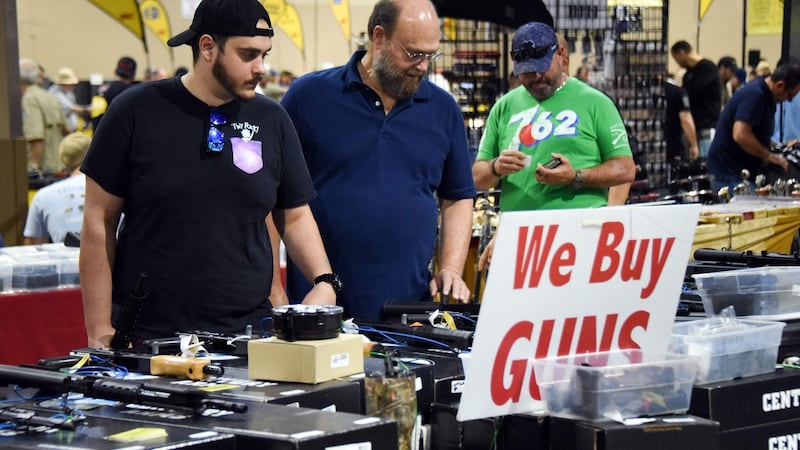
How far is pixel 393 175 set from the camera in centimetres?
427

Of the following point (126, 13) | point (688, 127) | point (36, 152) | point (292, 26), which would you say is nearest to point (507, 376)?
point (688, 127)

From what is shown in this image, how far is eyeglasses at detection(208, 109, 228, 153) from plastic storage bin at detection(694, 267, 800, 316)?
1335mm

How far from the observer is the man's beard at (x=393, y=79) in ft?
13.8

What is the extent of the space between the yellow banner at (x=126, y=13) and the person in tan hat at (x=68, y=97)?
12.0ft

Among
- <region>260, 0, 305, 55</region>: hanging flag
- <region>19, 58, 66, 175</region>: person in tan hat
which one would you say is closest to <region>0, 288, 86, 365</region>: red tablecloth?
<region>19, 58, 66, 175</region>: person in tan hat

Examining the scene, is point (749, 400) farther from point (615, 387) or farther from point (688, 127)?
point (688, 127)

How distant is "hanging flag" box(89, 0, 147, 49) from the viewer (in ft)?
43.7

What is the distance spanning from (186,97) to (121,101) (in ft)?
0.59

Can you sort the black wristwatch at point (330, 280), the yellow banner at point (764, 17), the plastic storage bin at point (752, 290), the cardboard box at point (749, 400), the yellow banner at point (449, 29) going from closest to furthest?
1. the cardboard box at point (749, 400)
2. the plastic storage bin at point (752, 290)
3. the black wristwatch at point (330, 280)
4. the yellow banner at point (449, 29)
5. the yellow banner at point (764, 17)

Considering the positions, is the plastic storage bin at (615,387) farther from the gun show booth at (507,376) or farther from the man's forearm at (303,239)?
the man's forearm at (303,239)

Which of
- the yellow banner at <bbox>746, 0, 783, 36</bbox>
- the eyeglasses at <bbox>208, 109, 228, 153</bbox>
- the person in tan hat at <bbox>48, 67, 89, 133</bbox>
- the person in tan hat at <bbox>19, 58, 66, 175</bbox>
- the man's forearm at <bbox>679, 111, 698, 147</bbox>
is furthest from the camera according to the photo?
the person in tan hat at <bbox>48, 67, 89, 133</bbox>

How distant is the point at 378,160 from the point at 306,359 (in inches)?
70.8

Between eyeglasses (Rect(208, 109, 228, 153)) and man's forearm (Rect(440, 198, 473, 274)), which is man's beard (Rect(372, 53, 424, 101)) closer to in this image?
man's forearm (Rect(440, 198, 473, 274))

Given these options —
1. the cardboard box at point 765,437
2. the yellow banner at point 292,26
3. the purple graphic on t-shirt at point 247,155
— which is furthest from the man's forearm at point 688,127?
the cardboard box at point 765,437
